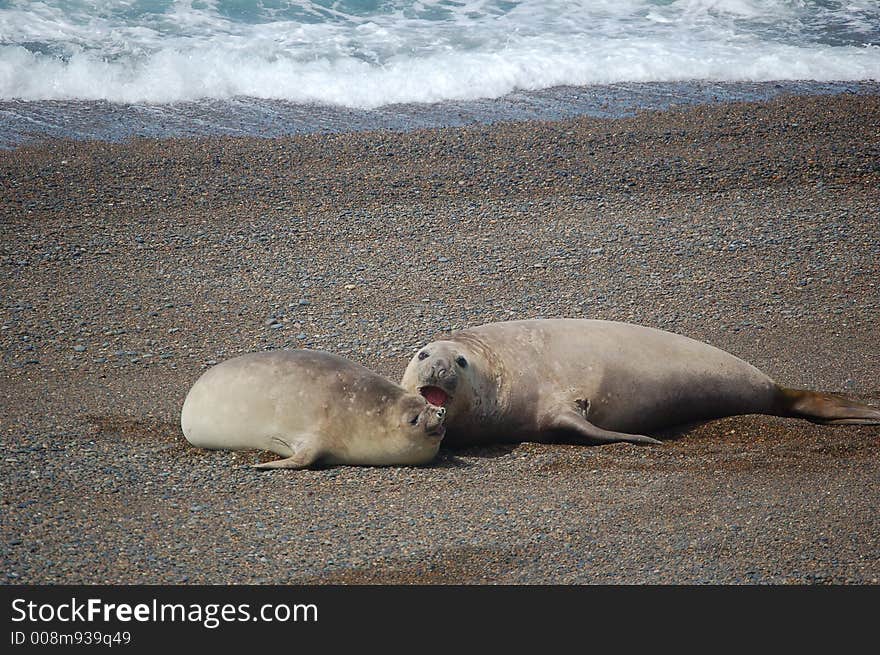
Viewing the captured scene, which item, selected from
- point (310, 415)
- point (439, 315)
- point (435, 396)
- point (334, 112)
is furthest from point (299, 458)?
point (334, 112)

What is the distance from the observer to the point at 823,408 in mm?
5336

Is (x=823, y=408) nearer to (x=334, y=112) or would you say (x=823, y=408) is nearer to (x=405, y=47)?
(x=334, y=112)

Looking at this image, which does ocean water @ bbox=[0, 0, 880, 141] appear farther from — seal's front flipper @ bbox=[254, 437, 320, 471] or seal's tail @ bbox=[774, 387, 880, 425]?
seal's tail @ bbox=[774, 387, 880, 425]

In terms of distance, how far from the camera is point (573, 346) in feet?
17.6

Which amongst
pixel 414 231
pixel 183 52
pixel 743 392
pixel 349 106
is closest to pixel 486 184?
pixel 414 231

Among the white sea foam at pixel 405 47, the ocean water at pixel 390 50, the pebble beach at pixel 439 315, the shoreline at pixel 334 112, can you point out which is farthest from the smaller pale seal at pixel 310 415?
the white sea foam at pixel 405 47

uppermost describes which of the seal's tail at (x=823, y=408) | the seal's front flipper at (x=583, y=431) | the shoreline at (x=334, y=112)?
the shoreline at (x=334, y=112)

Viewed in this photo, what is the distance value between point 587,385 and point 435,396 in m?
0.80

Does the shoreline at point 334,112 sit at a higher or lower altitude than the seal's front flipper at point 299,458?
higher

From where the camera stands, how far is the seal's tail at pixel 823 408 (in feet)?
17.1

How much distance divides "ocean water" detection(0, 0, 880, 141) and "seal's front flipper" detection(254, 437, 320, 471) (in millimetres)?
7115

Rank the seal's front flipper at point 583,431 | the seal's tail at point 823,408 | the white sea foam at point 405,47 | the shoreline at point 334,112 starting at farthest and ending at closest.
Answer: the white sea foam at point 405,47
the shoreline at point 334,112
the seal's tail at point 823,408
the seal's front flipper at point 583,431

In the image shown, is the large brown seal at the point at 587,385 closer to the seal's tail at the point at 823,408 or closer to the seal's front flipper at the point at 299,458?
the seal's tail at the point at 823,408

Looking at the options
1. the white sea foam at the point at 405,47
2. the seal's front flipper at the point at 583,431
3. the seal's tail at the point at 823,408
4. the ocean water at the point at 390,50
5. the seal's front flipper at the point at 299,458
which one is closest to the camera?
the seal's front flipper at the point at 299,458
